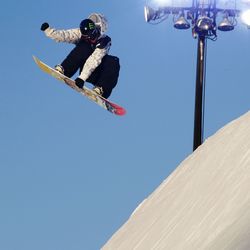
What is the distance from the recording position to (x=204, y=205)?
5004mm

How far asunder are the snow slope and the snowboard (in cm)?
451

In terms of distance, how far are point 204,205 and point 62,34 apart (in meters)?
6.93

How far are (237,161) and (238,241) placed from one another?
2220mm

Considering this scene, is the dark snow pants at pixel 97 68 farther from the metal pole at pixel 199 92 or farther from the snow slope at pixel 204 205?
the snow slope at pixel 204 205

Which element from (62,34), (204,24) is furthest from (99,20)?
(204,24)

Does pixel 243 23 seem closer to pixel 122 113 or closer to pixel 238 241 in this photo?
pixel 122 113

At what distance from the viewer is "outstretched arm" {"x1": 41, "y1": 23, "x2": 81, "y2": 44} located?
11367mm

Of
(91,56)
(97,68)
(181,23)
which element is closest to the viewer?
(91,56)

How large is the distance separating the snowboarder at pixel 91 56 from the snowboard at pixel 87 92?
0.14 m

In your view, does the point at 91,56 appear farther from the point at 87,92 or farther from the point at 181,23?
the point at 181,23

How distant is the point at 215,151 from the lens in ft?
20.7

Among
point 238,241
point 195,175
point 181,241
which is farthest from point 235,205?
point 195,175

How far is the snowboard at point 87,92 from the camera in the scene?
1190 cm

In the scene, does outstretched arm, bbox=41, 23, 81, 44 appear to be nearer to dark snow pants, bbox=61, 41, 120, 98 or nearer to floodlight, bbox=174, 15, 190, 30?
dark snow pants, bbox=61, 41, 120, 98
